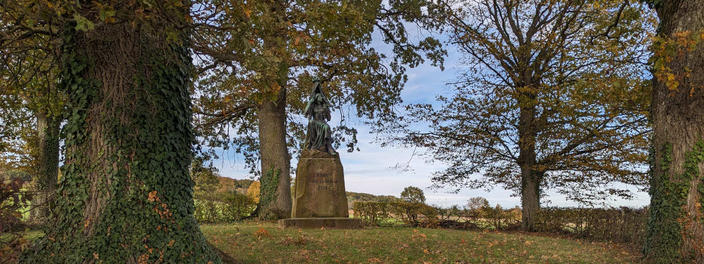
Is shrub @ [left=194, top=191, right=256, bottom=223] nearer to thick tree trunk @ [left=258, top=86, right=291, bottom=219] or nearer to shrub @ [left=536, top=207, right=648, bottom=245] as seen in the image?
thick tree trunk @ [left=258, top=86, right=291, bottom=219]

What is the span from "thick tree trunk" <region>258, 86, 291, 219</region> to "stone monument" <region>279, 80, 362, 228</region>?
11.2 ft

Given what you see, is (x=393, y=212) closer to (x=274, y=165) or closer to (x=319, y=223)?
(x=319, y=223)

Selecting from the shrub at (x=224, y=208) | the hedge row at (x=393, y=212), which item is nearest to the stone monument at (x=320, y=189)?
the hedge row at (x=393, y=212)

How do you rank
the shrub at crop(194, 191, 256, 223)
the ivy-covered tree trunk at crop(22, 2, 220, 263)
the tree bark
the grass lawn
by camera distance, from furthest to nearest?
1. the shrub at crop(194, 191, 256, 223)
2. the tree bark
3. the grass lawn
4. the ivy-covered tree trunk at crop(22, 2, 220, 263)

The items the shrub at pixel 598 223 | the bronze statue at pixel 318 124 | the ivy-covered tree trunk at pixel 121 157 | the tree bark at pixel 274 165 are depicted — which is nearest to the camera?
the ivy-covered tree trunk at pixel 121 157

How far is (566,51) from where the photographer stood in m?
15.8

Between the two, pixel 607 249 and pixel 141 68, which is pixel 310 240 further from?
pixel 607 249

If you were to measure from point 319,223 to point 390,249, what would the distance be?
3.81 metres

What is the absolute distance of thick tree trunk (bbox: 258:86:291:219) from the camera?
16.8 metres

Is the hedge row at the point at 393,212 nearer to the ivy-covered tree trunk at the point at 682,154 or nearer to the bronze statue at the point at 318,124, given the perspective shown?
the bronze statue at the point at 318,124

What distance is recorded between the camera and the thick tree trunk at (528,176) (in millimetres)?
16484

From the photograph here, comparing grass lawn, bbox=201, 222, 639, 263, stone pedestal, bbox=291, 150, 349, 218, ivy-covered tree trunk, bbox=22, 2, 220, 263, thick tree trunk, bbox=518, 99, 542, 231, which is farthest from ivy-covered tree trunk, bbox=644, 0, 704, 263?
ivy-covered tree trunk, bbox=22, 2, 220, 263

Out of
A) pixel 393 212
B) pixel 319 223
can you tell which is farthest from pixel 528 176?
pixel 319 223

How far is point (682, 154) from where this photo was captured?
338 inches
